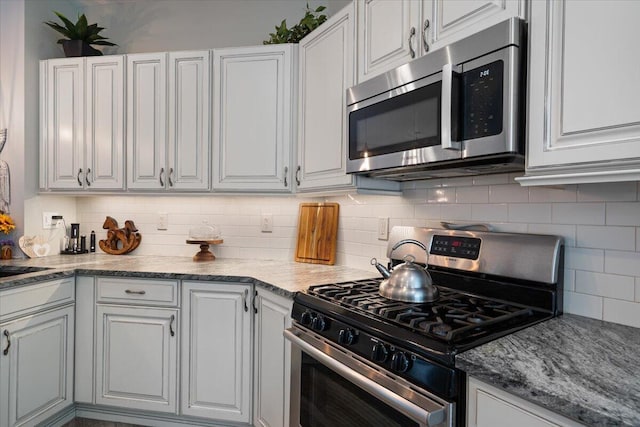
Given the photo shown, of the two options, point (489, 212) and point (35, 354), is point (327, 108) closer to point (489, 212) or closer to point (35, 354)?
point (489, 212)

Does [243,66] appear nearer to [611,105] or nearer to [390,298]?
[390,298]

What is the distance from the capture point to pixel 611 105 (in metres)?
0.98

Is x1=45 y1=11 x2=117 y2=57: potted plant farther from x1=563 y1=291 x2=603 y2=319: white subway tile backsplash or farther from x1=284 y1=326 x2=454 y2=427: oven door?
x1=563 y1=291 x2=603 y2=319: white subway tile backsplash

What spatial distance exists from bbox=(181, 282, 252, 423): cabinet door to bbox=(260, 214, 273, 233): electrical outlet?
2.36ft

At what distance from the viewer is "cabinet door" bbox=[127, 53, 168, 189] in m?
2.58

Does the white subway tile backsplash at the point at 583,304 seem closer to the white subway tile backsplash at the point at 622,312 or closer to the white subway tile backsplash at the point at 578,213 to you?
the white subway tile backsplash at the point at 622,312

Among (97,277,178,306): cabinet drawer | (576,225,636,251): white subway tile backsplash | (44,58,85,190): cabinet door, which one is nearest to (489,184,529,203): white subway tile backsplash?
(576,225,636,251): white subway tile backsplash

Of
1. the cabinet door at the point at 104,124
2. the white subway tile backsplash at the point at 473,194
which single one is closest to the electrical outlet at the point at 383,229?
the white subway tile backsplash at the point at 473,194

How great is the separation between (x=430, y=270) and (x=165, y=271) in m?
1.44

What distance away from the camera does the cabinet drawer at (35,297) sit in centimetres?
193

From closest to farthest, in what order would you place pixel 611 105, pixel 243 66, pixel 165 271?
1. pixel 611 105
2. pixel 165 271
3. pixel 243 66

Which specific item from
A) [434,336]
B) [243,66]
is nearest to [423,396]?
[434,336]

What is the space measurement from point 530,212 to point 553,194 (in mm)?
108

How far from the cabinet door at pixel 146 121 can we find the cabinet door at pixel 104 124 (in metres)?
0.07
